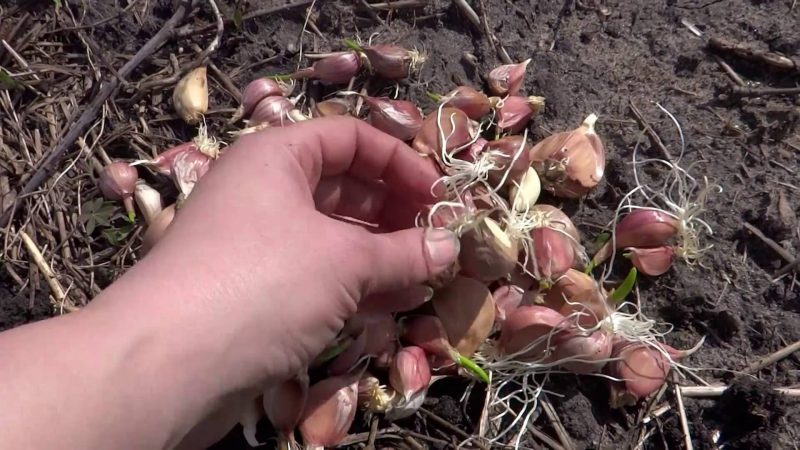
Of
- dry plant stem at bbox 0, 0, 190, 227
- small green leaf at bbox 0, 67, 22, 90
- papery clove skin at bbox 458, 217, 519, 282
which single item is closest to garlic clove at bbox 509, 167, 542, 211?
papery clove skin at bbox 458, 217, 519, 282

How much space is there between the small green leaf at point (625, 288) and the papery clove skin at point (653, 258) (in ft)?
0.19

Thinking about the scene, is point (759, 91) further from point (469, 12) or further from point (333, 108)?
point (333, 108)

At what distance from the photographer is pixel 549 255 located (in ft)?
4.83

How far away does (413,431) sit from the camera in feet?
4.83

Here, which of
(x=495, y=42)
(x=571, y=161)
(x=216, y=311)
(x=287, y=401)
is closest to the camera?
(x=216, y=311)

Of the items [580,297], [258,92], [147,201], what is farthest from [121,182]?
[580,297]

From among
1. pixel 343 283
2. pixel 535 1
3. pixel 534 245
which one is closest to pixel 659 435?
pixel 534 245

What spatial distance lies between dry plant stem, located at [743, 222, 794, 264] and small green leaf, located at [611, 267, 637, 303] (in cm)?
33

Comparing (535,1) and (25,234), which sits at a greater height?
(535,1)

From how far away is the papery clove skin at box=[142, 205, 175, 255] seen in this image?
1504 mm

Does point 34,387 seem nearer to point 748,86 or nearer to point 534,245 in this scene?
point 534,245

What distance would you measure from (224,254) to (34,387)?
301 millimetres

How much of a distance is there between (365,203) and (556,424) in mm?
593

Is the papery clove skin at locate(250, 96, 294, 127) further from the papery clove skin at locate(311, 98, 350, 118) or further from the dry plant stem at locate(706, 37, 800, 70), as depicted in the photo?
the dry plant stem at locate(706, 37, 800, 70)
